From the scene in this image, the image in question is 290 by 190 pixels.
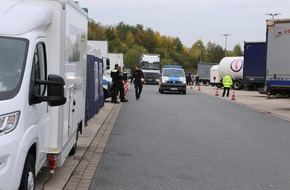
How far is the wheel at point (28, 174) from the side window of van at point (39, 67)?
758 mm

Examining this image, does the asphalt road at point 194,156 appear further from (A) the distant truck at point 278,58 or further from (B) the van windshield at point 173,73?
(B) the van windshield at point 173,73

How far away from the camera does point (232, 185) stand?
7.15 meters

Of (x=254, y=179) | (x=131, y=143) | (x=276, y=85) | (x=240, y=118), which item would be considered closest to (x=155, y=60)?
(x=276, y=85)

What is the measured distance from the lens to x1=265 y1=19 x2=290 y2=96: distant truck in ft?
70.8

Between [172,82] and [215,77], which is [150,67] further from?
[172,82]

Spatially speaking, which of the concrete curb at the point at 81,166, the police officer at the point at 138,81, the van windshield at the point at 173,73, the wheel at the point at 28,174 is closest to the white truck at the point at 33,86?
the wheel at the point at 28,174

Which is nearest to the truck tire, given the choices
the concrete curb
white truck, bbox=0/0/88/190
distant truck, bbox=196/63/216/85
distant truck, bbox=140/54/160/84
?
distant truck, bbox=140/54/160/84

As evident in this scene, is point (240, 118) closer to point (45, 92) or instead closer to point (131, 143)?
point (131, 143)

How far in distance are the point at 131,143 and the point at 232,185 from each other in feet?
13.6

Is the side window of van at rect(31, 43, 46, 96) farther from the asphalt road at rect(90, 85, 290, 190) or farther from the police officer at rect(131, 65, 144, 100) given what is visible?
the police officer at rect(131, 65, 144, 100)

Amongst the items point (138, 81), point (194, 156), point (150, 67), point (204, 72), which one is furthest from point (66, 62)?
point (204, 72)

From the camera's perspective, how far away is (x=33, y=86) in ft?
17.8

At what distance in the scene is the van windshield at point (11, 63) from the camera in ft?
16.7

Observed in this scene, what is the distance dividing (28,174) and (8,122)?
85 centimetres
